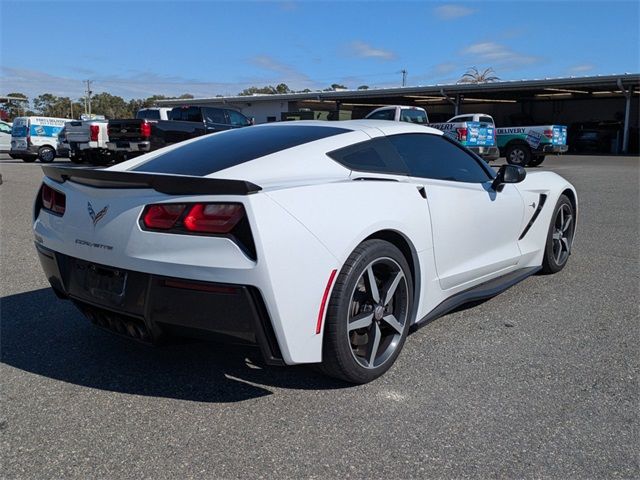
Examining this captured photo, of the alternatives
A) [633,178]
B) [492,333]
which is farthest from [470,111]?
[492,333]

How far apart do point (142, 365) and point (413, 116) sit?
1793 centimetres

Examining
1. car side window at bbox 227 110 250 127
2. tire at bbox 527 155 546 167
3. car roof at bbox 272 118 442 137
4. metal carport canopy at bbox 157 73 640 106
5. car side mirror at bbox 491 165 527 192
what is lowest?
tire at bbox 527 155 546 167

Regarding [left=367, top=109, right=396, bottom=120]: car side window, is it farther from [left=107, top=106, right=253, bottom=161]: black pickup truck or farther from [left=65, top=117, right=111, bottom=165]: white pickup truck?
[left=65, top=117, right=111, bottom=165]: white pickup truck

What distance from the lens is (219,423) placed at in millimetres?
2625

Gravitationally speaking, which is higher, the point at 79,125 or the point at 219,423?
the point at 79,125

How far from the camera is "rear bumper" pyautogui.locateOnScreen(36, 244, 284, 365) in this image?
250 centimetres

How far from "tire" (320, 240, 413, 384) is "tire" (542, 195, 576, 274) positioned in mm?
2338

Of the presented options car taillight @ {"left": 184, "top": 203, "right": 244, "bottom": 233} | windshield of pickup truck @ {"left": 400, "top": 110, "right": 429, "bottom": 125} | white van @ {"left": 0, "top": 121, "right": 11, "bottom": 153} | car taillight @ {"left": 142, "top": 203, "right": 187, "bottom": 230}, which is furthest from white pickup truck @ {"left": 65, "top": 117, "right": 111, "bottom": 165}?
car taillight @ {"left": 184, "top": 203, "right": 244, "bottom": 233}

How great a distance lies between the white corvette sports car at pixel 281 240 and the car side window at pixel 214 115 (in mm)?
14247

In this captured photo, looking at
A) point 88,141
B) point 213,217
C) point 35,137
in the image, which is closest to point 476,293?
point 213,217

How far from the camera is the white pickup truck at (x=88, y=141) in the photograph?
60.0ft

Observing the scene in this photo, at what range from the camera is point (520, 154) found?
21953 millimetres

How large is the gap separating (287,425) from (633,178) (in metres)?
16.6

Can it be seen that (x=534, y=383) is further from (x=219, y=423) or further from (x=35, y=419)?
(x=35, y=419)
